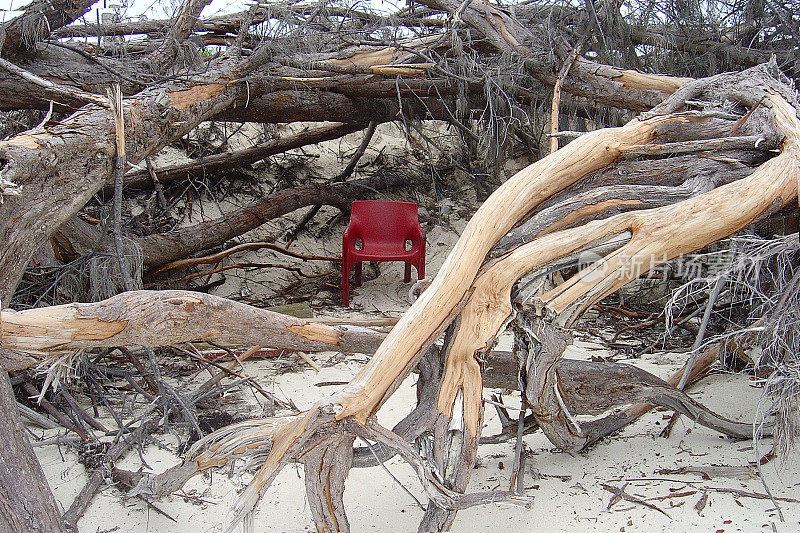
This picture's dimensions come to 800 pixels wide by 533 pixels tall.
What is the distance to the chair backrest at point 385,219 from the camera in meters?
5.32

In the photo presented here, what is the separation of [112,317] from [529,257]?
1.27 meters

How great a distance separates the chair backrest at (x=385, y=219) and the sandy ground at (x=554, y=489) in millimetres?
2425

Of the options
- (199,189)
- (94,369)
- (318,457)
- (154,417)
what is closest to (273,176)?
(199,189)

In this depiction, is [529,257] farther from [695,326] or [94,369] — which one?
[695,326]

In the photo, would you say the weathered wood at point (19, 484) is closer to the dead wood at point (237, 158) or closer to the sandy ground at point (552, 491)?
the sandy ground at point (552, 491)

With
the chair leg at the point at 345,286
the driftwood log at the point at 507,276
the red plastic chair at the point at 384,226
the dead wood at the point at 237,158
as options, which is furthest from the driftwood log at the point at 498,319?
the dead wood at the point at 237,158

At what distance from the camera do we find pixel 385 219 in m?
5.39

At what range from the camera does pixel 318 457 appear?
179 centimetres

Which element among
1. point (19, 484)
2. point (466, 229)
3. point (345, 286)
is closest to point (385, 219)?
point (345, 286)

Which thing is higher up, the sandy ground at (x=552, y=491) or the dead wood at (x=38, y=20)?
the dead wood at (x=38, y=20)

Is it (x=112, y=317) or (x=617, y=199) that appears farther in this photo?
(x=617, y=199)

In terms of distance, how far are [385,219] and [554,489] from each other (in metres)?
3.34

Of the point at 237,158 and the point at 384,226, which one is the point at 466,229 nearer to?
the point at 384,226

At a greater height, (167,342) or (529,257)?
(529,257)
